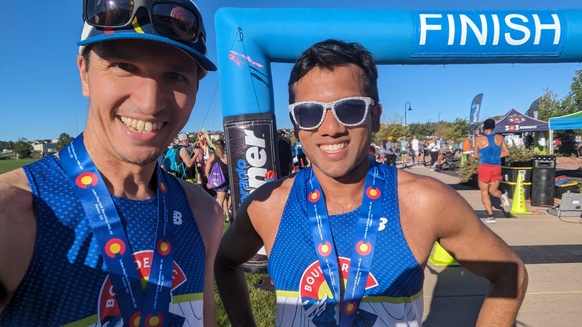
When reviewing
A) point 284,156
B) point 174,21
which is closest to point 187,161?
point 284,156

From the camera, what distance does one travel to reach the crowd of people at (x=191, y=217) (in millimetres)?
1096

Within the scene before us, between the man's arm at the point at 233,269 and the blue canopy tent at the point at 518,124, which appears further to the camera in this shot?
the blue canopy tent at the point at 518,124

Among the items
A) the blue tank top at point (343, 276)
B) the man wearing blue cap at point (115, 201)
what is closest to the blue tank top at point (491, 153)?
the blue tank top at point (343, 276)

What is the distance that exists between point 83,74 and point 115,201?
441 mm

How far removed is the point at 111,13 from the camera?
116cm

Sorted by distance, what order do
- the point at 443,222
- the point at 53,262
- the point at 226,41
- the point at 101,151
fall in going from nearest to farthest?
the point at 53,262 < the point at 101,151 < the point at 443,222 < the point at 226,41

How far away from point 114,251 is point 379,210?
1000 millimetres

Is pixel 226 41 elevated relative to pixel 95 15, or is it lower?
elevated

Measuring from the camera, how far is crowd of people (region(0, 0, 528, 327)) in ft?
3.59

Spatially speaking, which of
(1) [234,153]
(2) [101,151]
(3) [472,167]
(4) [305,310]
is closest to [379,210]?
(4) [305,310]

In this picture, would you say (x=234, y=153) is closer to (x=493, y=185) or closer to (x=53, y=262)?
(x=53, y=262)

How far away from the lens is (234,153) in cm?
454

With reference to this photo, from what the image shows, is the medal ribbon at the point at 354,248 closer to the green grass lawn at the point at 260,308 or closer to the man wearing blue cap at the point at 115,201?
the man wearing blue cap at the point at 115,201

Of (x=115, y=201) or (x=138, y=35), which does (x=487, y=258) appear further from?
(x=138, y=35)
